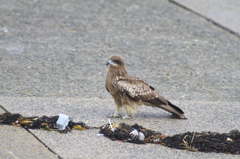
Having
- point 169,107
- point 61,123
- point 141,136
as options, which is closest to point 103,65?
point 169,107

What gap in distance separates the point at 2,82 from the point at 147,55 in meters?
3.22

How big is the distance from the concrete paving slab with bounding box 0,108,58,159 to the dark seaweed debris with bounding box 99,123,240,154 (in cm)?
83

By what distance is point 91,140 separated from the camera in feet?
13.4

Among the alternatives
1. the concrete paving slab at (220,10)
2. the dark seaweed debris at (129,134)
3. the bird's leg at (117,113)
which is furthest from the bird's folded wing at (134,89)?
the concrete paving slab at (220,10)

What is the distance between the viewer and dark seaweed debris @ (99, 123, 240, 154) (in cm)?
400

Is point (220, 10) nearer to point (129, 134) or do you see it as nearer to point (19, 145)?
point (129, 134)

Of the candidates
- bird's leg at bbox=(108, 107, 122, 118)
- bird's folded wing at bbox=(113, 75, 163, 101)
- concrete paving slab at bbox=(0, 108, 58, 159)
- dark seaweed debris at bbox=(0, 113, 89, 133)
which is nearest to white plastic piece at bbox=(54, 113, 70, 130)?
dark seaweed debris at bbox=(0, 113, 89, 133)

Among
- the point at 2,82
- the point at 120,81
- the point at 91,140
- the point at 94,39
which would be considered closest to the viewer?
the point at 91,140

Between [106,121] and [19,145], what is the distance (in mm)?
1270

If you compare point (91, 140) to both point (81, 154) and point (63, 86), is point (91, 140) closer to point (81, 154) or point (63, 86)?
point (81, 154)

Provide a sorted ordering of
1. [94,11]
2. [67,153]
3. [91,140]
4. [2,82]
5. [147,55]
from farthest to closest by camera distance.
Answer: [94,11] < [147,55] < [2,82] < [91,140] < [67,153]

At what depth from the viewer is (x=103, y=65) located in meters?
6.95

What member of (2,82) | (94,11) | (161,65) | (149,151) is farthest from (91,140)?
(94,11)

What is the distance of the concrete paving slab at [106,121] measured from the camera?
3.87 meters
